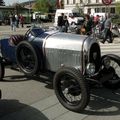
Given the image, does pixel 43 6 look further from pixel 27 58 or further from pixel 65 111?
pixel 65 111

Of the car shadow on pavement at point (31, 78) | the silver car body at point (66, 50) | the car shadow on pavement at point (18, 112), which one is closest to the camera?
the car shadow on pavement at point (18, 112)

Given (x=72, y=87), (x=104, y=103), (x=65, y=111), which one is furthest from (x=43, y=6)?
→ (x=65, y=111)

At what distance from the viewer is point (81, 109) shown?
639cm

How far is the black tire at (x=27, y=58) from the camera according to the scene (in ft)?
24.8

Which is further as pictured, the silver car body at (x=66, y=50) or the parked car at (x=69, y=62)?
the silver car body at (x=66, y=50)

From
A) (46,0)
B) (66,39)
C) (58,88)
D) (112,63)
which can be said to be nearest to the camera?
(58,88)

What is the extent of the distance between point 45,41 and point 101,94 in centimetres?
167

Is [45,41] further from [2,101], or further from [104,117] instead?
[104,117]

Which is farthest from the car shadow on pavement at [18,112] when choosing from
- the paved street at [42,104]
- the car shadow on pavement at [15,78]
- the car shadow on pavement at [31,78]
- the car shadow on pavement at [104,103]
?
the car shadow on pavement at [15,78]

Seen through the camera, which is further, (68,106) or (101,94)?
(101,94)

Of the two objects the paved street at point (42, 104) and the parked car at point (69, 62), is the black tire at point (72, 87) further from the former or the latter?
the paved street at point (42, 104)

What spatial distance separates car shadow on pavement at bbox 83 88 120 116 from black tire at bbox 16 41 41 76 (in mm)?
1393

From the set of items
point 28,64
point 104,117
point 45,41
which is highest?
point 45,41

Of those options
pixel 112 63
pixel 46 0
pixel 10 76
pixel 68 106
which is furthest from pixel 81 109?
pixel 46 0
